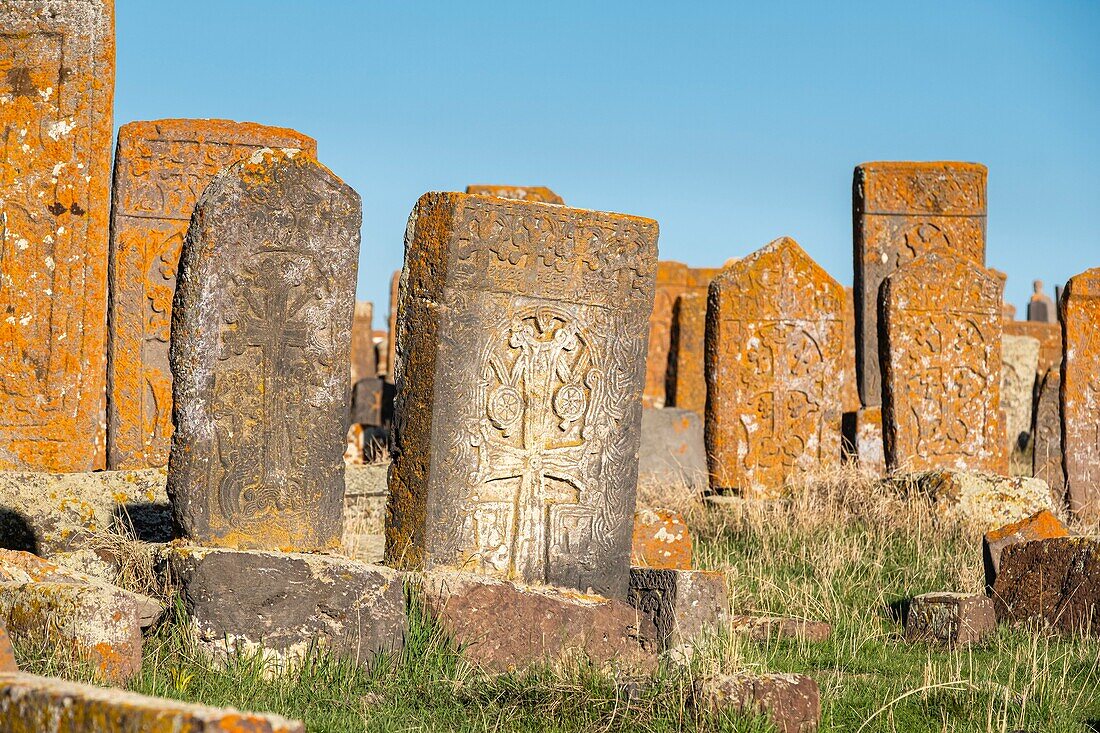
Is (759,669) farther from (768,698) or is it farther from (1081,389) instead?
(1081,389)

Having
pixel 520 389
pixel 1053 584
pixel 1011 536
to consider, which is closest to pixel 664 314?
pixel 1011 536

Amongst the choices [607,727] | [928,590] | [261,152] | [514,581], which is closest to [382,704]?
[607,727]

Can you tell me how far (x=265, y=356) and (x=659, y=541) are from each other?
2.59 meters

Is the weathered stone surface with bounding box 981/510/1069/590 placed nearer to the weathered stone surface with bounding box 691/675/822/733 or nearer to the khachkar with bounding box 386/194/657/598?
the khachkar with bounding box 386/194/657/598

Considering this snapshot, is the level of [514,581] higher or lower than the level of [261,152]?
lower

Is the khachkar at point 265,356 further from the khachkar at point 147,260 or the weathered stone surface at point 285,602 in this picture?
the khachkar at point 147,260

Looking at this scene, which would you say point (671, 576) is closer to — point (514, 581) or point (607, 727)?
point (514, 581)

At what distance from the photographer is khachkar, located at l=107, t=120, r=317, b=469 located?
28.2 feet

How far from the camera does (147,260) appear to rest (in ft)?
28.8

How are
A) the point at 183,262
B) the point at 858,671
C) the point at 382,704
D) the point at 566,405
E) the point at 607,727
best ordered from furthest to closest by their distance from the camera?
the point at 566,405
the point at 858,671
the point at 183,262
the point at 382,704
the point at 607,727

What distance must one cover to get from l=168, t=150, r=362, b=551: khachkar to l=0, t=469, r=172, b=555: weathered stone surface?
63 cm

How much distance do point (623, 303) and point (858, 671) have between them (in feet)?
6.41

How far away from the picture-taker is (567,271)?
6.34m

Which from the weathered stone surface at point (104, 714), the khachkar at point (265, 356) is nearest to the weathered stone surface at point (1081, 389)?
the khachkar at point (265, 356)
